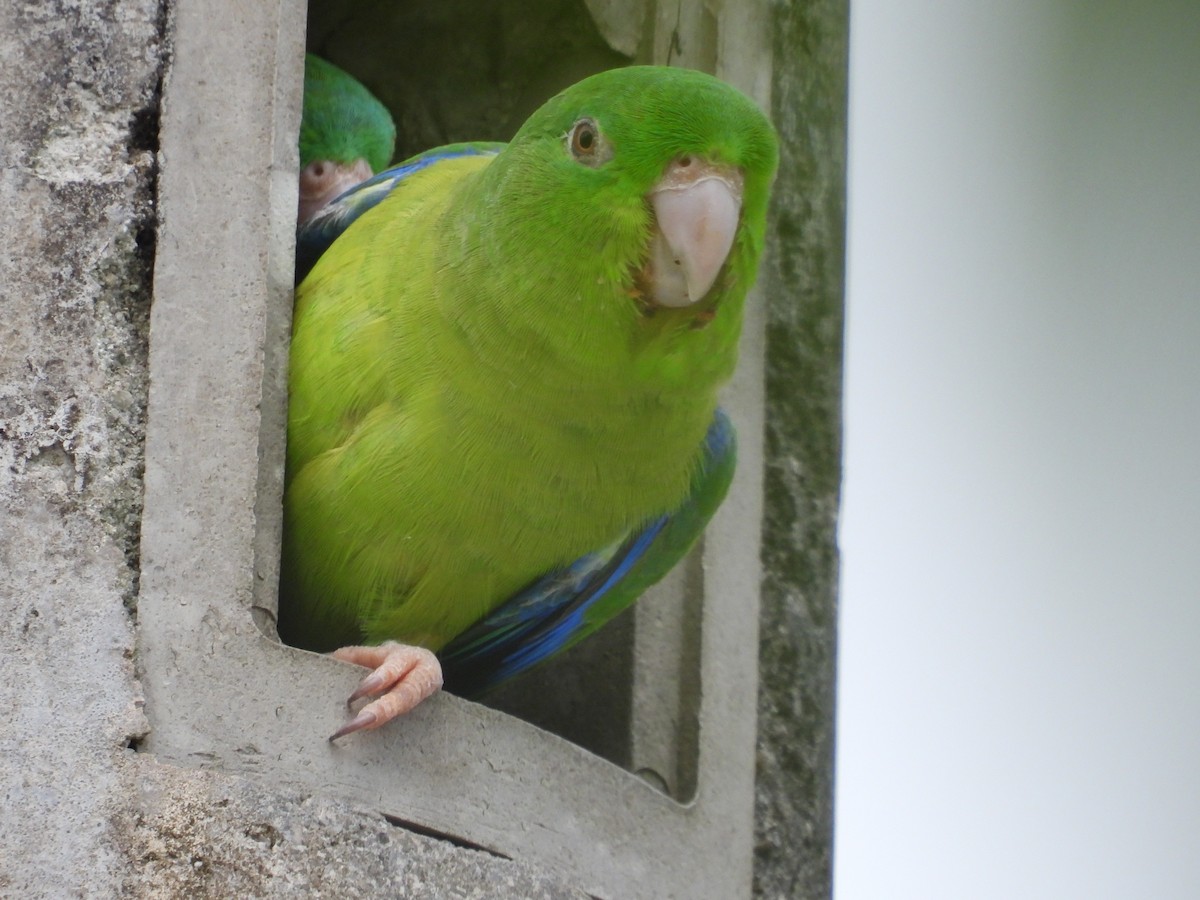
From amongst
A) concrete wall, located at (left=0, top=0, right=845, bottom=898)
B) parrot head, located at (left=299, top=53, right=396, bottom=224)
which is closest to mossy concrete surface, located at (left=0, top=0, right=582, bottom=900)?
concrete wall, located at (left=0, top=0, right=845, bottom=898)

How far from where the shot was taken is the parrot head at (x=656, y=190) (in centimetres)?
231

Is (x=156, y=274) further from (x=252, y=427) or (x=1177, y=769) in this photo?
(x=1177, y=769)

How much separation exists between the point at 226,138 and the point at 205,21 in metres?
0.21

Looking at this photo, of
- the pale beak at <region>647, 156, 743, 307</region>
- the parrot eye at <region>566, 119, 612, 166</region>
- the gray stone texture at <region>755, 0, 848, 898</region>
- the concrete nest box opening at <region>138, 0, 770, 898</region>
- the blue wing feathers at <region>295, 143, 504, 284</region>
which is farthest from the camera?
the gray stone texture at <region>755, 0, 848, 898</region>

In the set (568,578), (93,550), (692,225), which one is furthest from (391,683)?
(692,225)

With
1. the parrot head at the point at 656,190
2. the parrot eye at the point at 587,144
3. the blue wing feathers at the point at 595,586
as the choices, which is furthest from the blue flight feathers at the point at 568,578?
the parrot eye at the point at 587,144

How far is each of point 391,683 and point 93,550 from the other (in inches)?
20.1

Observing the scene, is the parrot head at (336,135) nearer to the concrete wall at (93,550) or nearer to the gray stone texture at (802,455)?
the gray stone texture at (802,455)

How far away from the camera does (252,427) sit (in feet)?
7.57

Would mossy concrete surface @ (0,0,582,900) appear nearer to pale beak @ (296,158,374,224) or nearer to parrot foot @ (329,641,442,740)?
parrot foot @ (329,641,442,740)

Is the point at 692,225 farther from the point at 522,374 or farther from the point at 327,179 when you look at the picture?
the point at 327,179

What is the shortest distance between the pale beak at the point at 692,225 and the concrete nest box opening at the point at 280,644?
65 centimetres

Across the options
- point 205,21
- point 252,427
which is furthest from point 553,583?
point 205,21

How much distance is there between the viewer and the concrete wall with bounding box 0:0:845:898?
2025 mm
